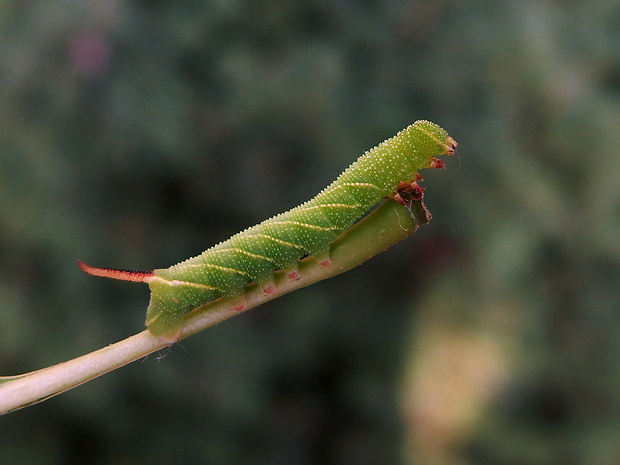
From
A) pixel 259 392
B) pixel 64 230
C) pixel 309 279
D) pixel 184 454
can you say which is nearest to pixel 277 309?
pixel 259 392

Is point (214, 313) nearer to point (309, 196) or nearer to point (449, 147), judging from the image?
point (449, 147)

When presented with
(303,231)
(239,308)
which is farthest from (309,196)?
(239,308)

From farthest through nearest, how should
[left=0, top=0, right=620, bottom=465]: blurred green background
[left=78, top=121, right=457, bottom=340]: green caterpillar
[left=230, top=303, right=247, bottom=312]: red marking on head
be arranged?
[left=0, top=0, right=620, bottom=465]: blurred green background → [left=78, top=121, right=457, bottom=340]: green caterpillar → [left=230, top=303, right=247, bottom=312]: red marking on head

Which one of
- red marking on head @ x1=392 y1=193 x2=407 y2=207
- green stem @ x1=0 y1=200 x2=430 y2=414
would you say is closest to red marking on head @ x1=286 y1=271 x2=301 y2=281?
green stem @ x1=0 y1=200 x2=430 y2=414

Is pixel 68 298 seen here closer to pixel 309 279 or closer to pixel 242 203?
pixel 242 203

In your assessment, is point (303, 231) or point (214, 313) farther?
point (303, 231)

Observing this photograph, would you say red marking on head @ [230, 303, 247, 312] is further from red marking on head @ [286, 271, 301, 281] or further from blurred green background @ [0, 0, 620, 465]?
blurred green background @ [0, 0, 620, 465]

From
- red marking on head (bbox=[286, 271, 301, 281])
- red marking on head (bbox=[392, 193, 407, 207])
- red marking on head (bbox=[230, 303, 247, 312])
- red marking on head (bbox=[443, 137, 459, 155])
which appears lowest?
red marking on head (bbox=[230, 303, 247, 312])
